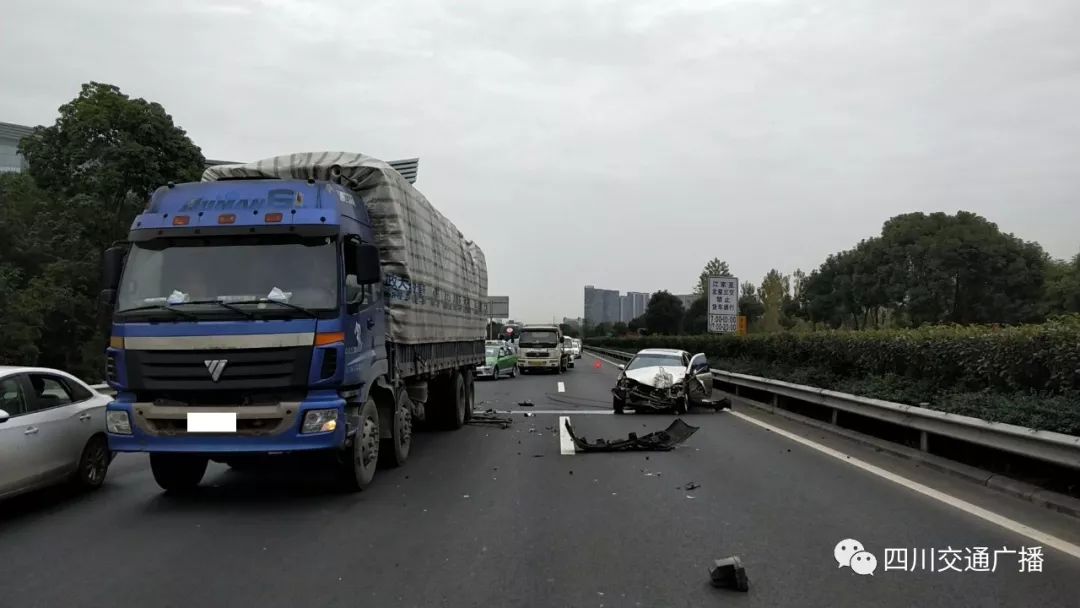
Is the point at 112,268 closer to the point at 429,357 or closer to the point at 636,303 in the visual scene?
the point at 429,357

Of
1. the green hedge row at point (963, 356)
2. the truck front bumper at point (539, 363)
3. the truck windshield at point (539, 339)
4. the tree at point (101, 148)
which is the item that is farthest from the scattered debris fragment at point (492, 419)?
Answer: the truck windshield at point (539, 339)

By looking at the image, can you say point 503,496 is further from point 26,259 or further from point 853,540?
point 26,259

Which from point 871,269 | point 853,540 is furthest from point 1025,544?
point 871,269

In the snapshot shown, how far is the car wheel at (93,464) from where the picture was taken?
7762 mm

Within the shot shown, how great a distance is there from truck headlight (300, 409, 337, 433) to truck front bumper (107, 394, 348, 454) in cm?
3

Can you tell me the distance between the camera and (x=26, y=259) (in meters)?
27.8

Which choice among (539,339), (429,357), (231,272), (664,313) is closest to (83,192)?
(539,339)

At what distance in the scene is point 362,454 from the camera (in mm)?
7762

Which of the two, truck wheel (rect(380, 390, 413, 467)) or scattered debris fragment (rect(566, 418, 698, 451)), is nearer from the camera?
truck wheel (rect(380, 390, 413, 467))

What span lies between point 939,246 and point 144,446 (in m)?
61.3

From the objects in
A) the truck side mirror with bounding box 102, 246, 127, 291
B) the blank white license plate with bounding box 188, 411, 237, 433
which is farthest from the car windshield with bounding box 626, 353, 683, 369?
the truck side mirror with bounding box 102, 246, 127, 291

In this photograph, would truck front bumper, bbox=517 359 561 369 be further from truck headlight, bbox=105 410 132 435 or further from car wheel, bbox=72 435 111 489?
truck headlight, bbox=105 410 132 435

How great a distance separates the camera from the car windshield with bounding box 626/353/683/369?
17.1 metres

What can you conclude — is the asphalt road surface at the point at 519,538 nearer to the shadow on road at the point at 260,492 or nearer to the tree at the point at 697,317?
the shadow on road at the point at 260,492
